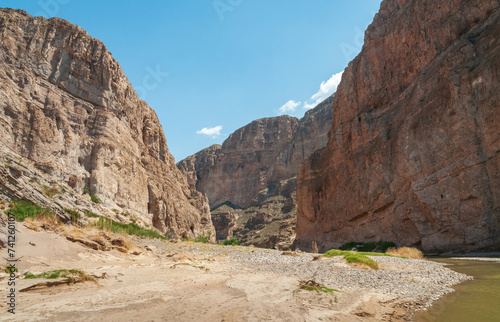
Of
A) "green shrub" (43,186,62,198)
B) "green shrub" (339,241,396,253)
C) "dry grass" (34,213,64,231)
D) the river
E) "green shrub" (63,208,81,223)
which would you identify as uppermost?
"green shrub" (43,186,62,198)

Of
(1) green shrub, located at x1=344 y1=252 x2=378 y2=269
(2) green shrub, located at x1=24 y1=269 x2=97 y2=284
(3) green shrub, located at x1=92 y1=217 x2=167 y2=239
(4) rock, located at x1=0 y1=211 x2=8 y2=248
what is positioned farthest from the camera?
(3) green shrub, located at x1=92 y1=217 x2=167 y2=239

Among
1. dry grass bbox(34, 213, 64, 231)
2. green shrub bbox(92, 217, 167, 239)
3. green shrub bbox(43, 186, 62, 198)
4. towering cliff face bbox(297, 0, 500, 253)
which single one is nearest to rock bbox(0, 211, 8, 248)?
dry grass bbox(34, 213, 64, 231)

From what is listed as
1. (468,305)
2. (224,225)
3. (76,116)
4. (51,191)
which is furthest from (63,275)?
(224,225)

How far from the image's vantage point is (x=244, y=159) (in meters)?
137

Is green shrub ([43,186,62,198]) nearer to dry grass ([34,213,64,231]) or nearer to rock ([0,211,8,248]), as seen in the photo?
dry grass ([34,213,64,231])

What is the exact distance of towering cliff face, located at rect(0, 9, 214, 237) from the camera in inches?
1027

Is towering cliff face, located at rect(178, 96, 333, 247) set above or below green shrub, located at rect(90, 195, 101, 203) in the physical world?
above

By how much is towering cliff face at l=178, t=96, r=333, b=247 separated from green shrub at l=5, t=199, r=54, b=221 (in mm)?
73059

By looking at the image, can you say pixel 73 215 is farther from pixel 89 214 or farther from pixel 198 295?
pixel 198 295

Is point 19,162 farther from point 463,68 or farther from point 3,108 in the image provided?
point 463,68

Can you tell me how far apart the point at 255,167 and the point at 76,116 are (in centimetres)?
10465

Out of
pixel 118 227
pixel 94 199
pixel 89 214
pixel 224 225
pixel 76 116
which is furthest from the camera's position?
pixel 224 225

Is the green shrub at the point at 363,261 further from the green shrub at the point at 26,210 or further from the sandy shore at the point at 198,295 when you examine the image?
the green shrub at the point at 26,210

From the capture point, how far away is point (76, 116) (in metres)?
32.3
